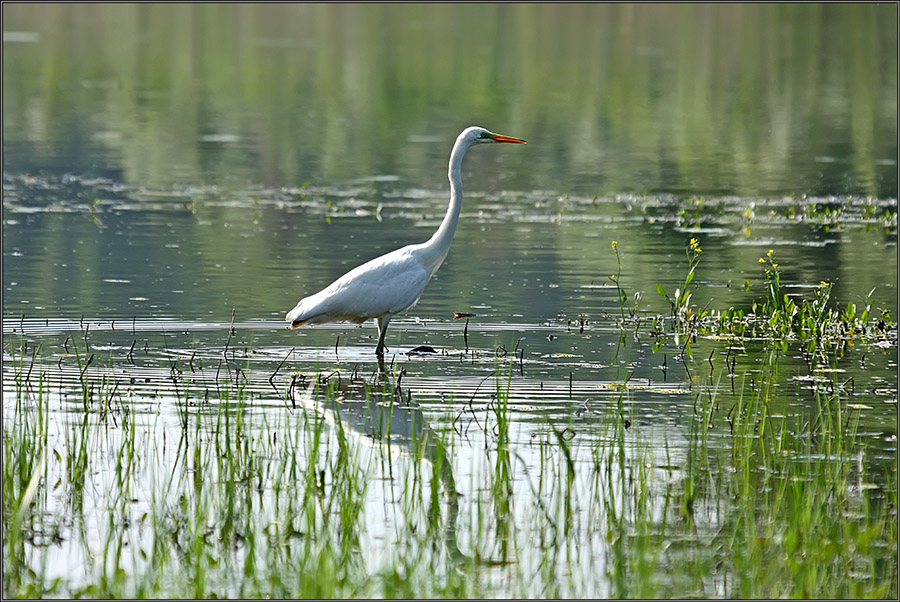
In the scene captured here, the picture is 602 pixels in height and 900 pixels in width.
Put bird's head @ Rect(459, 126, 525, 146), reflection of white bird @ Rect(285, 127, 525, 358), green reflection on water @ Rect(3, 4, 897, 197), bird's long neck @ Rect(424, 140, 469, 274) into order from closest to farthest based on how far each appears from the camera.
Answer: reflection of white bird @ Rect(285, 127, 525, 358), bird's long neck @ Rect(424, 140, 469, 274), bird's head @ Rect(459, 126, 525, 146), green reflection on water @ Rect(3, 4, 897, 197)

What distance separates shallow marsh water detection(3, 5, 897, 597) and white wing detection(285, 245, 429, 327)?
1.16ft

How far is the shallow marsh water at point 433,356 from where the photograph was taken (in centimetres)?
633

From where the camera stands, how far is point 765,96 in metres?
39.7

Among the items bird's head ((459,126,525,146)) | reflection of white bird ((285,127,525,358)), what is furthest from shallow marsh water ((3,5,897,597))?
bird's head ((459,126,525,146))

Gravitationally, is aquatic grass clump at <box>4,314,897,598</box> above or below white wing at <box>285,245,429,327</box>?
below

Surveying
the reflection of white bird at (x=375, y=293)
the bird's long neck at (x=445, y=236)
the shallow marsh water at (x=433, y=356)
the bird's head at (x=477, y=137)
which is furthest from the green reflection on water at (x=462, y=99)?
the reflection of white bird at (x=375, y=293)

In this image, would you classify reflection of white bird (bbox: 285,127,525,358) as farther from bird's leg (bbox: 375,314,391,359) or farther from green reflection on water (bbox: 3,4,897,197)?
green reflection on water (bbox: 3,4,897,197)

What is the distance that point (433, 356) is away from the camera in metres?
10.6

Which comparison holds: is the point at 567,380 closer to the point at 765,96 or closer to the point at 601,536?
the point at 601,536

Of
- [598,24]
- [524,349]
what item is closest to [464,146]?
[524,349]

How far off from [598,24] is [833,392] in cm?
6582

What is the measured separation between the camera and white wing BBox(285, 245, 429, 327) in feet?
34.5

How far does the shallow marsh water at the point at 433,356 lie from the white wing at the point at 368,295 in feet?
1.16

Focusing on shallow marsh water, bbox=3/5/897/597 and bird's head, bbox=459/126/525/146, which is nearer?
shallow marsh water, bbox=3/5/897/597
